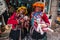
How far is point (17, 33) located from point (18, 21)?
4.4 inches

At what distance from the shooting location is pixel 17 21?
184 centimetres

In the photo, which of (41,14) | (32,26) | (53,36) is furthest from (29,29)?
(53,36)

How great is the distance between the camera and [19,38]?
1891 millimetres

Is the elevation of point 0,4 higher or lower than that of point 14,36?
higher

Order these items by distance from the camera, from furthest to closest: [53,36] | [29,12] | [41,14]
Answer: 1. [53,36]
2. [29,12]
3. [41,14]

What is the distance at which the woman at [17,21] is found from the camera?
1.82m

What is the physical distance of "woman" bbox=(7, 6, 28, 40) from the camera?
5.96 feet

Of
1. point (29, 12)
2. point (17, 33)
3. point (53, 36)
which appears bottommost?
point (53, 36)

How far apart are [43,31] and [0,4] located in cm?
52

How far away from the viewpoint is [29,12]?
1.97 meters

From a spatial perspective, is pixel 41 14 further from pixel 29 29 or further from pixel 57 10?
pixel 57 10

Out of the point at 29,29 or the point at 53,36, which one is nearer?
the point at 29,29

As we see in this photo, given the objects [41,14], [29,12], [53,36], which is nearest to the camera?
[41,14]

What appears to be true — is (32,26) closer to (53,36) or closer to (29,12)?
(29,12)
